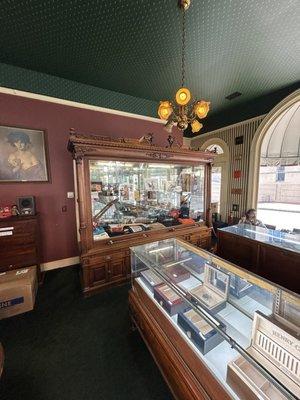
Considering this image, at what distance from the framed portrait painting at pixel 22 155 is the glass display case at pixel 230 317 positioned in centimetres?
259

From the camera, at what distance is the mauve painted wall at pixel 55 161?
3098 mm

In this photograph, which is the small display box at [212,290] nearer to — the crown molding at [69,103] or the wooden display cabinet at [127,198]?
the wooden display cabinet at [127,198]

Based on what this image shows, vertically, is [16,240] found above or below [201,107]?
below

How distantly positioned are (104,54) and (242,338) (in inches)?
146

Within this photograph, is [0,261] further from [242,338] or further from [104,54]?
[104,54]

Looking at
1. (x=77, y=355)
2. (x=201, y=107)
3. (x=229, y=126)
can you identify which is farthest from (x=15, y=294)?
(x=229, y=126)

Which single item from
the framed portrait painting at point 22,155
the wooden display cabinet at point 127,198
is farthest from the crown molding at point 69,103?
the wooden display cabinet at point 127,198

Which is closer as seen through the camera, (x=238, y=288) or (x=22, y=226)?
(x=238, y=288)

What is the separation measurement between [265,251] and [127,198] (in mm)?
2385

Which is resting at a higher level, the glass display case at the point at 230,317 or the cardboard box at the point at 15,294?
the glass display case at the point at 230,317

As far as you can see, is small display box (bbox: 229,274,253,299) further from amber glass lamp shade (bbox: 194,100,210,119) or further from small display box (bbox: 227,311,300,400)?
amber glass lamp shade (bbox: 194,100,210,119)

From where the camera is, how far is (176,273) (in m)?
1.73

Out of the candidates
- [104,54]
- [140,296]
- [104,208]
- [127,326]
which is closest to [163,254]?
[140,296]

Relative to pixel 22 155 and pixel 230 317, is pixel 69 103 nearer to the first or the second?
pixel 22 155
